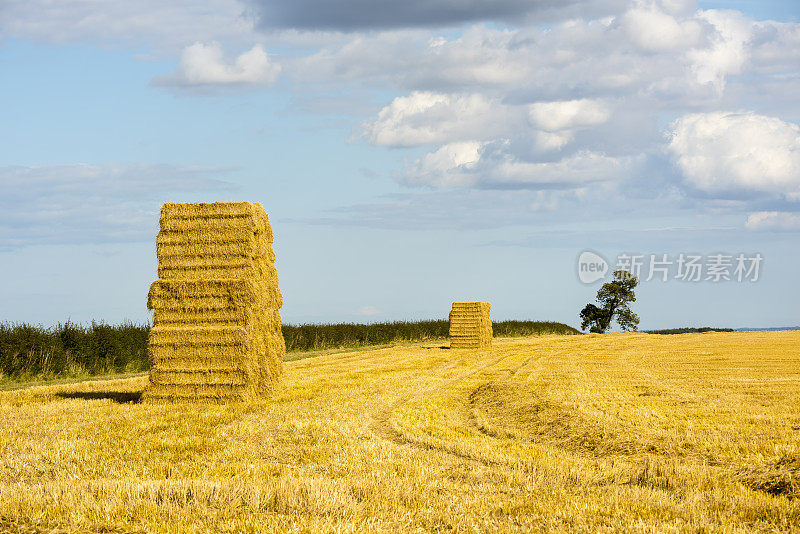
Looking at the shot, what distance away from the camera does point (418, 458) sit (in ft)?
30.9

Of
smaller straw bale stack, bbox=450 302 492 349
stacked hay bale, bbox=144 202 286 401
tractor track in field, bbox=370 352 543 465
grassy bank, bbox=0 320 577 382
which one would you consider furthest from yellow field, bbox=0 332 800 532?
smaller straw bale stack, bbox=450 302 492 349

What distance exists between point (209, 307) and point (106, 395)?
3.73 metres

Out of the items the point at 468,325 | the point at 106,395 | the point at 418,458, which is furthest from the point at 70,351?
the point at 418,458

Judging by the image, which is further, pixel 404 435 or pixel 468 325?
pixel 468 325

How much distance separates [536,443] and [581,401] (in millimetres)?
3248

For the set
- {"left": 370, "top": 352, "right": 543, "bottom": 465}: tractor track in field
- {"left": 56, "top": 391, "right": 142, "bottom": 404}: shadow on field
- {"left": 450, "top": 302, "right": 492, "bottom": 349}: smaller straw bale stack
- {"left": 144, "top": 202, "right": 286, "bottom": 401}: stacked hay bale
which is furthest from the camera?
{"left": 450, "top": 302, "right": 492, "bottom": 349}: smaller straw bale stack

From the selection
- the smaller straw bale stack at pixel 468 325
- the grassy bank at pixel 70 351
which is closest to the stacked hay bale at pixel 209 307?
the grassy bank at pixel 70 351

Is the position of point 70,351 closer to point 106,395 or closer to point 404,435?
point 106,395

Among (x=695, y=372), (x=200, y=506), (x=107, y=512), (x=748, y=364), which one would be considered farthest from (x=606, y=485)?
(x=748, y=364)

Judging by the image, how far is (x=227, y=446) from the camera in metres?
10.2

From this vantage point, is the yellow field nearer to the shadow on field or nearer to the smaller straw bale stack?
the shadow on field

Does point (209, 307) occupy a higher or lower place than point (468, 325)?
higher

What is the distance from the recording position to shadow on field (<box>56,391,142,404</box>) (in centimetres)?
1636

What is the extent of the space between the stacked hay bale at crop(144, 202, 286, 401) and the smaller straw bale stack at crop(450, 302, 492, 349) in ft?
73.9
